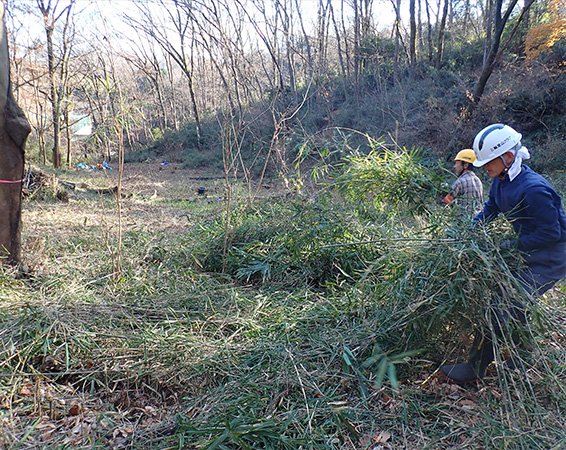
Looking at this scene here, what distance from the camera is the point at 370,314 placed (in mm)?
2844

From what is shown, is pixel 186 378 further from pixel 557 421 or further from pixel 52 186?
pixel 52 186

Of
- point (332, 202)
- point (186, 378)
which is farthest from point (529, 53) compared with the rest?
point (186, 378)

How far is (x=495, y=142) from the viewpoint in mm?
2373

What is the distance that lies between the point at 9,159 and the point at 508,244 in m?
3.91

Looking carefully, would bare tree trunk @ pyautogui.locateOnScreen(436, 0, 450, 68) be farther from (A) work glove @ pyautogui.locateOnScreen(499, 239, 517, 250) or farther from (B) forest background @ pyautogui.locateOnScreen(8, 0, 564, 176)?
(A) work glove @ pyautogui.locateOnScreen(499, 239, 517, 250)

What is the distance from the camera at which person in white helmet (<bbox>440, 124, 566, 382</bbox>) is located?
226cm

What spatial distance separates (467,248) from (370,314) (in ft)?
2.59

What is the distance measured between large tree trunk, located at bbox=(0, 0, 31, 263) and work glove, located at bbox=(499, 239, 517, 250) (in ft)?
12.5

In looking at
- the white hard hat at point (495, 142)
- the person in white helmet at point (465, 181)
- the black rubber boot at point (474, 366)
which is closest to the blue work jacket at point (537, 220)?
the white hard hat at point (495, 142)

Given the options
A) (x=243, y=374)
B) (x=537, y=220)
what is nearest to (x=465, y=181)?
(x=537, y=220)

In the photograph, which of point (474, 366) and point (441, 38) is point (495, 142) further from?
point (441, 38)

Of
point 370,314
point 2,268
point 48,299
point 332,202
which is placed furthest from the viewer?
point 332,202

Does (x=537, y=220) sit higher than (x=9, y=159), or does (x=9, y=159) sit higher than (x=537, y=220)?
(x=9, y=159)

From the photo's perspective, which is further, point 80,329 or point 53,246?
point 53,246
